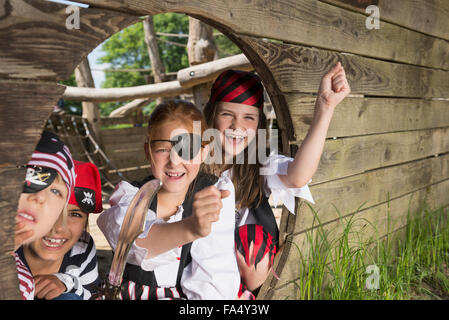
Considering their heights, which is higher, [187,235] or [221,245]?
Result: [187,235]

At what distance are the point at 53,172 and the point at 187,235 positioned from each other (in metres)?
0.45

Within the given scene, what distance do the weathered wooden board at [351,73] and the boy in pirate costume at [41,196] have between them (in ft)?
2.86

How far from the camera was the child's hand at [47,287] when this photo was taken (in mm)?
1281

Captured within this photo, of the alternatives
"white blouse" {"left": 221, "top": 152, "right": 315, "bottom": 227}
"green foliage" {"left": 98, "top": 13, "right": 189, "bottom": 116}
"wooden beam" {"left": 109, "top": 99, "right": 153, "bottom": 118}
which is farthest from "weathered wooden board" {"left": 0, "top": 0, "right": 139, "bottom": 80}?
"green foliage" {"left": 98, "top": 13, "right": 189, "bottom": 116}

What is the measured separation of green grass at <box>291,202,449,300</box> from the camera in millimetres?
2129

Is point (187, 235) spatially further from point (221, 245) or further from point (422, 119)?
point (422, 119)

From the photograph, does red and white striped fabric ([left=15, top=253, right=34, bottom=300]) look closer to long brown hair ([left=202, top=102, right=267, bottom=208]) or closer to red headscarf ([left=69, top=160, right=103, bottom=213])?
red headscarf ([left=69, top=160, right=103, bottom=213])

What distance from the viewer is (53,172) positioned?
3.95 feet

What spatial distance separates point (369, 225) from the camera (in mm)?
2578

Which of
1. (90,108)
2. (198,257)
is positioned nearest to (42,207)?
(198,257)

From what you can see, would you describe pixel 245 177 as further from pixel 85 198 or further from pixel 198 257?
pixel 85 198

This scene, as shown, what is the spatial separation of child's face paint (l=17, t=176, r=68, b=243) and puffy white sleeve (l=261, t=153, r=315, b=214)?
0.96 m

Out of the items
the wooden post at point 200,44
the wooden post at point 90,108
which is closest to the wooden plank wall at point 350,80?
the wooden post at point 200,44
